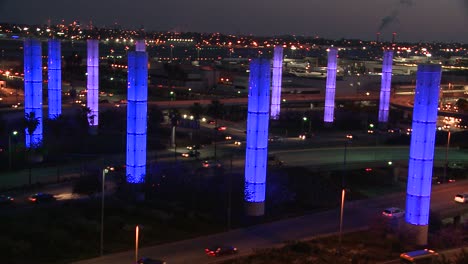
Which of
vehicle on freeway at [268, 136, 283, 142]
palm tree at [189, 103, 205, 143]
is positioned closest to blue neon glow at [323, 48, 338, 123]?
vehicle on freeway at [268, 136, 283, 142]

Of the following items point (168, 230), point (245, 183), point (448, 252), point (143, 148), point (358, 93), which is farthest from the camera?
point (358, 93)

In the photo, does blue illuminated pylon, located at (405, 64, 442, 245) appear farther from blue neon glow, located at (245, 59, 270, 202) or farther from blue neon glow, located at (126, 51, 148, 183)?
blue neon glow, located at (126, 51, 148, 183)

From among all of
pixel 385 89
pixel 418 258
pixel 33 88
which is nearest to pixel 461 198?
pixel 418 258

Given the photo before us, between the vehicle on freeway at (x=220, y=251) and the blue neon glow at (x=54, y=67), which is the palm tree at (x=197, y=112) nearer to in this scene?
the blue neon glow at (x=54, y=67)

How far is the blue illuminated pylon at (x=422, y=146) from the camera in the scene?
17.9 meters

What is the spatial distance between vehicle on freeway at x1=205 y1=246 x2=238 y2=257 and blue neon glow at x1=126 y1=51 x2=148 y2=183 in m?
6.65

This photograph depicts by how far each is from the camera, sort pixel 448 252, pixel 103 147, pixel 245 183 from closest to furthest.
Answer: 1. pixel 448 252
2. pixel 245 183
3. pixel 103 147

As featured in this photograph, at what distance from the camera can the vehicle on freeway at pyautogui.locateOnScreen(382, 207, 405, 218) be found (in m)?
21.4

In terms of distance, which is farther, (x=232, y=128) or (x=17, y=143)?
(x=232, y=128)

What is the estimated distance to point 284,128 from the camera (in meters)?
46.2

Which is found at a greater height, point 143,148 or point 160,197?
point 143,148

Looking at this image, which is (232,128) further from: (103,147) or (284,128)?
(103,147)

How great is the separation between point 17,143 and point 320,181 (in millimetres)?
15611

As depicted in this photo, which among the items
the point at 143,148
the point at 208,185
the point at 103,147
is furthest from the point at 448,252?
the point at 103,147
